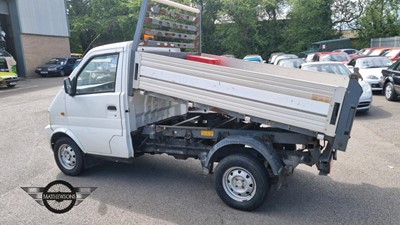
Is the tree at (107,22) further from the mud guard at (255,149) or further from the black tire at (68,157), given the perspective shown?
the mud guard at (255,149)

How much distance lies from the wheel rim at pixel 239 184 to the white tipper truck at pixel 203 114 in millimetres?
13

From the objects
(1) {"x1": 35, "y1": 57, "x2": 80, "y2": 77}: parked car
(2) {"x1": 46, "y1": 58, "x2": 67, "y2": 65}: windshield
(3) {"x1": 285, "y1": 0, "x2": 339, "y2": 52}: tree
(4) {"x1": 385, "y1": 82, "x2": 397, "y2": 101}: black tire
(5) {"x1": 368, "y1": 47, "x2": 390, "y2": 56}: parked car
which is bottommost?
(1) {"x1": 35, "y1": 57, "x2": 80, "y2": 77}: parked car

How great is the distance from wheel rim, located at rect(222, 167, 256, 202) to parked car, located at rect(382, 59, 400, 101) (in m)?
9.05

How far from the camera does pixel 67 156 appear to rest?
556 cm

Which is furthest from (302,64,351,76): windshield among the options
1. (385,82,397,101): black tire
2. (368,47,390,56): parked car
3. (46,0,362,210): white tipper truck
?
(368,47,390,56): parked car

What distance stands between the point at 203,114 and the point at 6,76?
17947 millimetres

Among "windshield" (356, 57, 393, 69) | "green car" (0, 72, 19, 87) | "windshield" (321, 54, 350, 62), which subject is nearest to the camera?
"windshield" (356, 57, 393, 69)

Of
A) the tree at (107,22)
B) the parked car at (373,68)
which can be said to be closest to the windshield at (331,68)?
the parked car at (373,68)

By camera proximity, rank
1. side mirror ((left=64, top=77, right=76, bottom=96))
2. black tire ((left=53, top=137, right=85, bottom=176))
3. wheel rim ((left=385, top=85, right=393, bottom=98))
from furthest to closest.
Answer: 1. wheel rim ((left=385, top=85, right=393, bottom=98))
2. black tire ((left=53, top=137, right=85, bottom=176))
3. side mirror ((left=64, top=77, right=76, bottom=96))

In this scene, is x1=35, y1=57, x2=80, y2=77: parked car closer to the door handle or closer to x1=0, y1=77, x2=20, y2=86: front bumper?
x1=0, y1=77, x2=20, y2=86: front bumper

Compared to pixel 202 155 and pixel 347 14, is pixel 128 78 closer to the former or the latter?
pixel 202 155

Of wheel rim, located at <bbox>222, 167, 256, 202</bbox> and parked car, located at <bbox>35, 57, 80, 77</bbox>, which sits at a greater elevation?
wheel rim, located at <bbox>222, 167, 256, 202</bbox>

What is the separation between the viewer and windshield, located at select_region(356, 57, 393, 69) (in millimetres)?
13656

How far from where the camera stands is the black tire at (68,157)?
212 inches
